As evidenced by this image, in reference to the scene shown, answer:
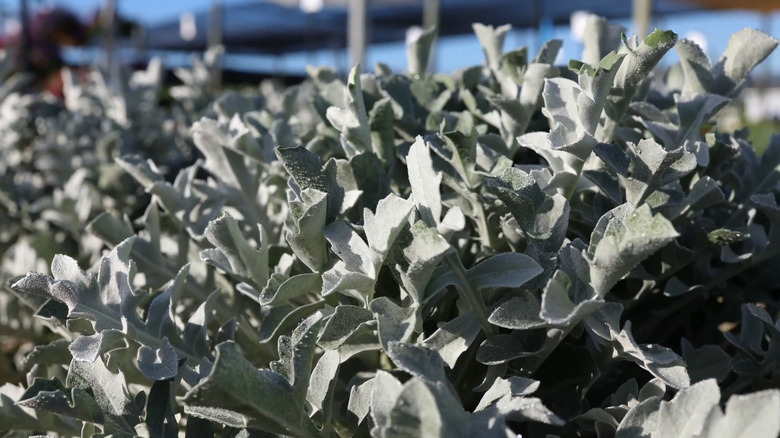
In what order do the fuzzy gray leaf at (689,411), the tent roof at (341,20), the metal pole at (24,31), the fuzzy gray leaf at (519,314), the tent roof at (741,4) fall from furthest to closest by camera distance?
1. the tent roof at (341,20)
2. the tent roof at (741,4)
3. the metal pole at (24,31)
4. the fuzzy gray leaf at (519,314)
5. the fuzzy gray leaf at (689,411)

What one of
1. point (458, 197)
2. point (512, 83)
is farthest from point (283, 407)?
point (512, 83)

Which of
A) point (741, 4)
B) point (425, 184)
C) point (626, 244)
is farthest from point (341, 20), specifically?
point (626, 244)

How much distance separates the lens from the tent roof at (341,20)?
67.6 feet

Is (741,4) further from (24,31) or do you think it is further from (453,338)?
(453,338)

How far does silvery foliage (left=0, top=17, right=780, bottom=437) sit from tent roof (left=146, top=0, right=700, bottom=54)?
16.4 metres

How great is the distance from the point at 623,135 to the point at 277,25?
2605cm

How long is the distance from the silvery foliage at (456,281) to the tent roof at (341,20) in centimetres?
1642

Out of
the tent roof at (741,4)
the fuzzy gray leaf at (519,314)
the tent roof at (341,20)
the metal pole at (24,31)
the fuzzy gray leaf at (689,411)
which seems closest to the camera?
the fuzzy gray leaf at (689,411)

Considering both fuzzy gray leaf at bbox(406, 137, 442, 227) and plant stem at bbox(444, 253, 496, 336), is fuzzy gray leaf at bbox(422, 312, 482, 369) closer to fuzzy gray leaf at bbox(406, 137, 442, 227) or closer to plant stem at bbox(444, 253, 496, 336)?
plant stem at bbox(444, 253, 496, 336)

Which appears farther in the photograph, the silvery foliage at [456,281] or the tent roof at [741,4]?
the tent roof at [741,4]

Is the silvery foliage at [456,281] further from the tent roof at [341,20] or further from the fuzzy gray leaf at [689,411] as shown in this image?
the tent roof at [341,20]

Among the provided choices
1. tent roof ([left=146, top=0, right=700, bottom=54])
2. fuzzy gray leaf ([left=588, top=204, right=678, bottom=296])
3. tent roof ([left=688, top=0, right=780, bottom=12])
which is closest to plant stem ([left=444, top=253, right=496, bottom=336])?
fuzzy gray leaf ([left=588, top=204, right=678, bottom=296])

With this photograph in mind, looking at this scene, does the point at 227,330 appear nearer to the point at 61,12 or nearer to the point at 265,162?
the point at 265,162

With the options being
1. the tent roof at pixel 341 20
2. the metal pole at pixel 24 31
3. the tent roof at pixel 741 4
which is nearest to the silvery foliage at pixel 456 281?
the metal pole at pixel 24 31
